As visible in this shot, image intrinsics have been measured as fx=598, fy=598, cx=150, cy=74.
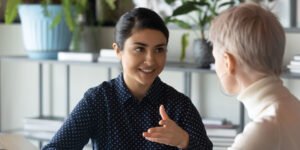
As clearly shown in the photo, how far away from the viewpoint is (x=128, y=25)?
189 centimetres

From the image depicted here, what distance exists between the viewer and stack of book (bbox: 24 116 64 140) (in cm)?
343

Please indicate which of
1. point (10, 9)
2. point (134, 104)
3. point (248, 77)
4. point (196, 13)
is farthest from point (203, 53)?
→ point (248, 77)

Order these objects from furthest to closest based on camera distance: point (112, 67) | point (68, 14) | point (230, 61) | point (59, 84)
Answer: point (59, 84), point (112, 67), point (68, 14), point (230, 61)

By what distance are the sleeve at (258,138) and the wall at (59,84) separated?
5.58 ft

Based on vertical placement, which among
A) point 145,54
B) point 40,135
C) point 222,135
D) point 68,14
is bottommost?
point 40,135

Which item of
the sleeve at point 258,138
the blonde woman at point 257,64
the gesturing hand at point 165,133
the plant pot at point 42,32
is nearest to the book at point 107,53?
the plant pot at point 42,32

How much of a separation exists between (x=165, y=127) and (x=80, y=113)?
1.40 ft

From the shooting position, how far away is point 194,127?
1872 mm

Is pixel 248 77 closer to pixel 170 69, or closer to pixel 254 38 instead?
pixel 254 38

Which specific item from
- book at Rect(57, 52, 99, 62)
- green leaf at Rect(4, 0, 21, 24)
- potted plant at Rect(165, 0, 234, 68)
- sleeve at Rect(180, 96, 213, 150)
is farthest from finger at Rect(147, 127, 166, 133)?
green leaf at Rect(4, 0, 21, 24)

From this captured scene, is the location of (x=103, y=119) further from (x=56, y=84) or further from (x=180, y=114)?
(x=56, y=84)

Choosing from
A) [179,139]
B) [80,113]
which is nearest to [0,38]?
[80,113]

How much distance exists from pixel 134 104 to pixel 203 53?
1.00 meters

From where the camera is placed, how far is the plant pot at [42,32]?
11.0 ft
